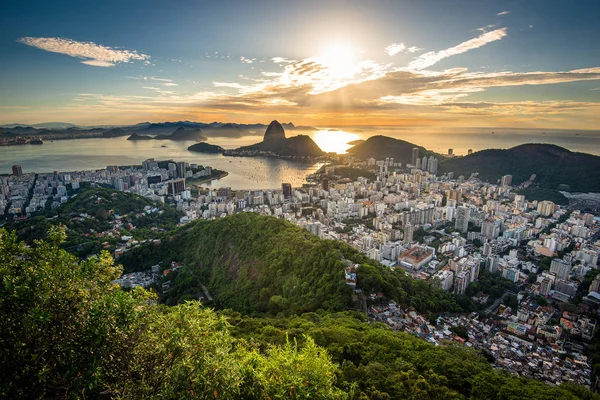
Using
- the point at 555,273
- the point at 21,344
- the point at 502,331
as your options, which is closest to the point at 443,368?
the point at 21,344

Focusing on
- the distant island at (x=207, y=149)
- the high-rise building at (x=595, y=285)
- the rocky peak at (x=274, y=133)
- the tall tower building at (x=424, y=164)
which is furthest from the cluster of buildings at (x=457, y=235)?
the rocky peak at (x=274, y=133)

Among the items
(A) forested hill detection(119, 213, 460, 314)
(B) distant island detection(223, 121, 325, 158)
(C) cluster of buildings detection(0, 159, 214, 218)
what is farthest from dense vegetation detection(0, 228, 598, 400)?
(B) distant island detection(223, 121, 325, 158)

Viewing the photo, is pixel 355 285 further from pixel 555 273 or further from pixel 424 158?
pixel 424 158

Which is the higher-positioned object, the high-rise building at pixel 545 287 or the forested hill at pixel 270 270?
the forested hill at pixel 270 270

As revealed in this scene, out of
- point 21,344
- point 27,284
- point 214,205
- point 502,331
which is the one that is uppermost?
point 27,284

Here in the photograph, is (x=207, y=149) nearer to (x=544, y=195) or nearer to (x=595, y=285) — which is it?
(x=544, y=195)

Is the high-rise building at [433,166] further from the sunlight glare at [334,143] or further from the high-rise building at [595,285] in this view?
the high-rise building at [595,285]

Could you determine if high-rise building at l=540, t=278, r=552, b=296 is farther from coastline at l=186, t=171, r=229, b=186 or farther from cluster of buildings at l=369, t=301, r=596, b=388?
coastline at l=186, t=171, r=229, b=186
